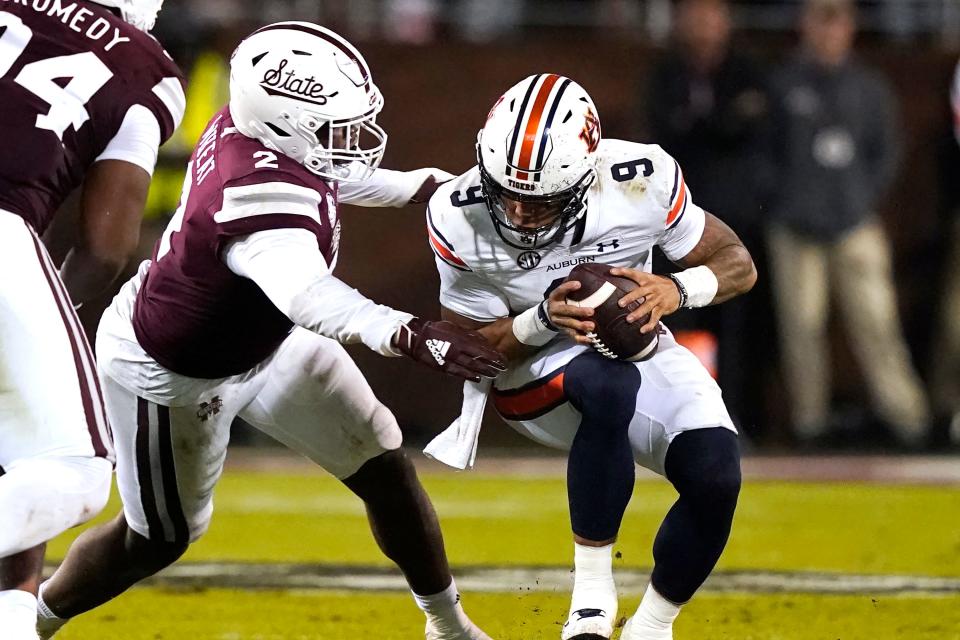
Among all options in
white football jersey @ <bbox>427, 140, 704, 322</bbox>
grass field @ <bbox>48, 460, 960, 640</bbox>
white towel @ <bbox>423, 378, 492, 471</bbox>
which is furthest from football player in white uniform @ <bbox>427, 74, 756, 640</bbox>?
grass field @ <bbox>48, 460, 960, 640</bbox>

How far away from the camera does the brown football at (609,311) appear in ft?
11.3

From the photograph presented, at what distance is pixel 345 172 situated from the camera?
11.3ft

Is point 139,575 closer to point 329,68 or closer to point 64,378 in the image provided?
point 64,378

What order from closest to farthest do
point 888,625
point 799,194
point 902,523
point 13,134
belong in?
point 13,134 < point 888,625 < point 902,523 < point 799,194

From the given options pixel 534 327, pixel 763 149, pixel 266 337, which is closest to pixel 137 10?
pixel 266 337

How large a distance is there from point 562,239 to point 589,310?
0.93 feet

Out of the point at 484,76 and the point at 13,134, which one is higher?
the point at 13,134

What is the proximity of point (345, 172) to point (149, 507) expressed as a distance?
37.7 inches

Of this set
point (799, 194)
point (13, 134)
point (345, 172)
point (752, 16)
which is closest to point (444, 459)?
point (345, 172)

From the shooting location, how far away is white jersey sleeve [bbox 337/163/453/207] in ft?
12.7

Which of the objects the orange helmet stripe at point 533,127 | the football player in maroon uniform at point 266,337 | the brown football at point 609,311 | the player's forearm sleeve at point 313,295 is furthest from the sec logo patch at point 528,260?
the player's forearm sleeve at point 313,295

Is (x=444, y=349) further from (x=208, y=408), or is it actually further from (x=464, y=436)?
(x=208, y=408)

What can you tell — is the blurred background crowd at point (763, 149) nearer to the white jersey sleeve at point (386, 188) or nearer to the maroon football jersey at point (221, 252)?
the white jersey sleeve at point (386, 188)

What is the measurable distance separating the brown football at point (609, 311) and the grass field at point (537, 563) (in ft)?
2.89
